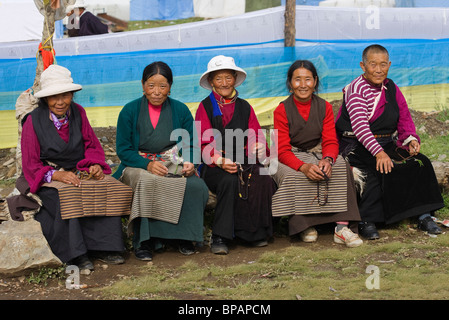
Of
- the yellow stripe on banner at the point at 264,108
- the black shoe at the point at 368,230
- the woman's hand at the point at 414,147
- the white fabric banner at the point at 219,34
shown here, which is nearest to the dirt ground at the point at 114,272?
the black shoe at the point at 368,230

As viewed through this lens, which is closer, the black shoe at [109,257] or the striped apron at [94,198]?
the striped apron at [94,198]

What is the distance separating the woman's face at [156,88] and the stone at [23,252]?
1.48 meters

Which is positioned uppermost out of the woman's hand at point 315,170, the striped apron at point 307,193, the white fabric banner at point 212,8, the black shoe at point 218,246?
the white fabric banner at point 212,8

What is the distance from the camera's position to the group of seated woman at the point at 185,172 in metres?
4.84

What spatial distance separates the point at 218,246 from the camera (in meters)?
5.11

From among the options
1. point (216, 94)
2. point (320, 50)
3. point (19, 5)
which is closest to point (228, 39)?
point (320, 50)

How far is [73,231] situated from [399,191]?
9.21 feet

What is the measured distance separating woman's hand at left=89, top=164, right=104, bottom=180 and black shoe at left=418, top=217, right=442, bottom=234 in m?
2.83

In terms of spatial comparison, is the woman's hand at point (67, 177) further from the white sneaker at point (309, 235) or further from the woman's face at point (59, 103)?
the white sneaker at point (309, 235)

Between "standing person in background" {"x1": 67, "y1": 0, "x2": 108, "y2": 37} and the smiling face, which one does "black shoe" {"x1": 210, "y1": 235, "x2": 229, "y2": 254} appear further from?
"standing person in background" {"x1": 67, "y1": 0, "x2": 108, "y2": 37}

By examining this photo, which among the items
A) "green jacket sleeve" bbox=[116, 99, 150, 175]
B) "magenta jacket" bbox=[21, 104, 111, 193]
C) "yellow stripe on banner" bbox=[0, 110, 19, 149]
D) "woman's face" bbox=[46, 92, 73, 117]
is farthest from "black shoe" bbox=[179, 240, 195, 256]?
"yellow stripe on banner" bbox=[0, 110, 19, 149]

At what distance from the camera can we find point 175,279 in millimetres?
4441

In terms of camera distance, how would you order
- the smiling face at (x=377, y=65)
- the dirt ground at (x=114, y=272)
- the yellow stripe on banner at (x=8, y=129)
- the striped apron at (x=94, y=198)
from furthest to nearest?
the yellow stripe on banner at (x=8, y=129) < the smiling face at (x=377, y=65) < the striped apron at (x=94, y=198) < the dirt ground at (x=114, y=272)

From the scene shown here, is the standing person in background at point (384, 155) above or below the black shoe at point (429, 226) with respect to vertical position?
above
